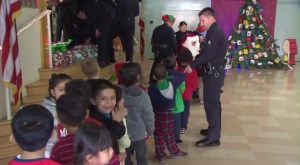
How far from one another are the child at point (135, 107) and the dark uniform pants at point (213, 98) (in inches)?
51.6

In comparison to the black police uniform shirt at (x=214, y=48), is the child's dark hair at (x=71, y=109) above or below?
below

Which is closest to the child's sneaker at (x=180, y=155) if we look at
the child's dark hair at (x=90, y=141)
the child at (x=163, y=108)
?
the child at (x=163, y=108)

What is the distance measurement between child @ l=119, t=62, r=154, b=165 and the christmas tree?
26.9 feet

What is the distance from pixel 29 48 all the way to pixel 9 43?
107 centimetres

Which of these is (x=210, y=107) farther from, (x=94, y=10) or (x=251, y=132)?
(x=94, y=10)

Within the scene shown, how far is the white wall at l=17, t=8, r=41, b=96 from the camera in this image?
382 centimetres

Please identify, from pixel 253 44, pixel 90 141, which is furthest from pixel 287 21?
pixel 90 141

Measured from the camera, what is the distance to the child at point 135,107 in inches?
104

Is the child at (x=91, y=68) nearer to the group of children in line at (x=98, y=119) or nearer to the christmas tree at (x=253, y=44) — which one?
the group of children in line at (x=98, y=119)

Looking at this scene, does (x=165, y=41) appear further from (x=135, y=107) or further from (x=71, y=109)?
(x=71, y=109)

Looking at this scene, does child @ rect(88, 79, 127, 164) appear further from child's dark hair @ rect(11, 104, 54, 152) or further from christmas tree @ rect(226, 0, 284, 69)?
christmas tree @ rect(226, 0, 284, 69)

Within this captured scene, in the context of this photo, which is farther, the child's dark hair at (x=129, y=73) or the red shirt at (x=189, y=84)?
the red shirt at (x=189, y=84)

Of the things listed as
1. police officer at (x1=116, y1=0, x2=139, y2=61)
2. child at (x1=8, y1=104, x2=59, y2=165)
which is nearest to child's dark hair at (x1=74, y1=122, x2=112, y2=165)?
child at (x1=8, y1=104, x2=59, y2=165)

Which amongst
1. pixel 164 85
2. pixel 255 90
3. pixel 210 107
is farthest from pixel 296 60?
pixel 164 85
